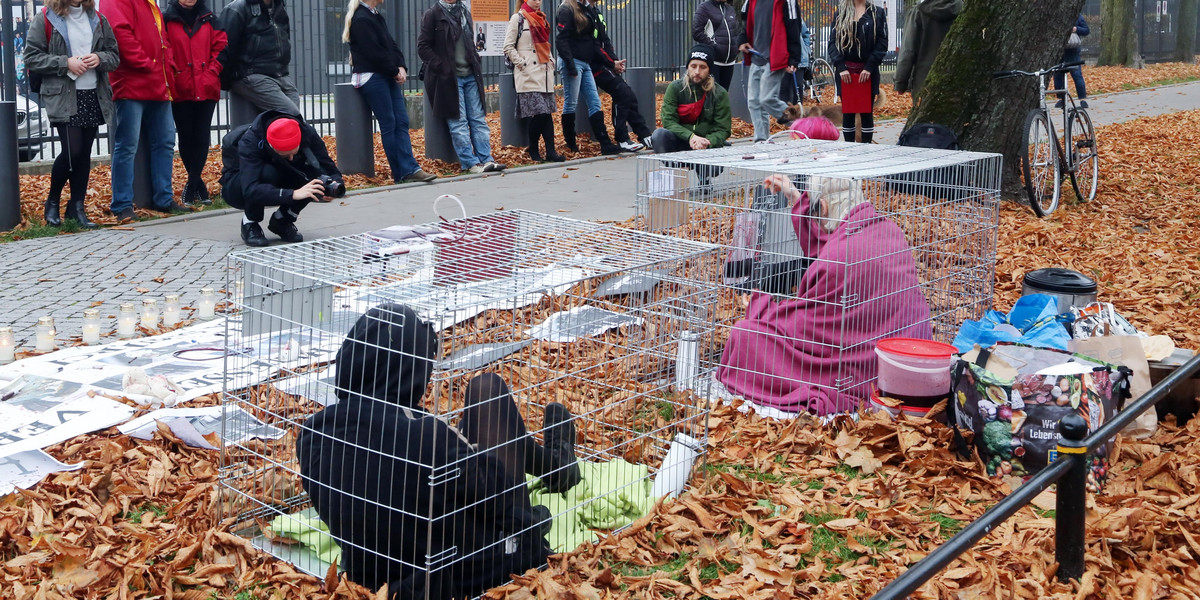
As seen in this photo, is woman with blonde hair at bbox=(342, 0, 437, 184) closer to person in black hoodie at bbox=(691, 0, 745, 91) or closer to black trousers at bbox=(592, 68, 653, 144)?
black trousers at bbox=(592, 68, 653, 144)

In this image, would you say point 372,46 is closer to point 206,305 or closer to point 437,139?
point 437,139

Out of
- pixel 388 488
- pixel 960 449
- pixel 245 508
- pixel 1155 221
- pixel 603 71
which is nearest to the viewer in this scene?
pixel 388 488

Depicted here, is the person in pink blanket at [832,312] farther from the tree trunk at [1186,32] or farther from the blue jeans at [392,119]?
the tree trunk at [1186,32]

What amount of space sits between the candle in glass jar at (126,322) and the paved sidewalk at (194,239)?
0.28 meters

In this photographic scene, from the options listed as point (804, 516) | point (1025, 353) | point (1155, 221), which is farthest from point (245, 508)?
point (1155, 221)

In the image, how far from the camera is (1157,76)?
2630 centimetres

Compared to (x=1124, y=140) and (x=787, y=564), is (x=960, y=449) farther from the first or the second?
(x=1124, y=140)

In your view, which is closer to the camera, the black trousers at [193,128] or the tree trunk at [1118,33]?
the black trousers at [193,128]

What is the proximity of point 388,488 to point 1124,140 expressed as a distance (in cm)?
1349

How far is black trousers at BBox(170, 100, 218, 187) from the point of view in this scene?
9.94 meters

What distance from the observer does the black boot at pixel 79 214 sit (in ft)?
29.8

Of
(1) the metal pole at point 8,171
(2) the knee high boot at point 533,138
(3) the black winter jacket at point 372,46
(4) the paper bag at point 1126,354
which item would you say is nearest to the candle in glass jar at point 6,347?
(1) the metal pole at point 8,171

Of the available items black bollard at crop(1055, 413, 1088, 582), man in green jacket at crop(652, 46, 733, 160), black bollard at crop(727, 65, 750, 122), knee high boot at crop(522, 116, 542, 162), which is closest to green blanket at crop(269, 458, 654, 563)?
black bollard at crop(1055, 413, 1088, 582)

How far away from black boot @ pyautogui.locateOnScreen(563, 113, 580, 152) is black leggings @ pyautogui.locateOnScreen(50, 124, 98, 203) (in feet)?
A: 18.8
